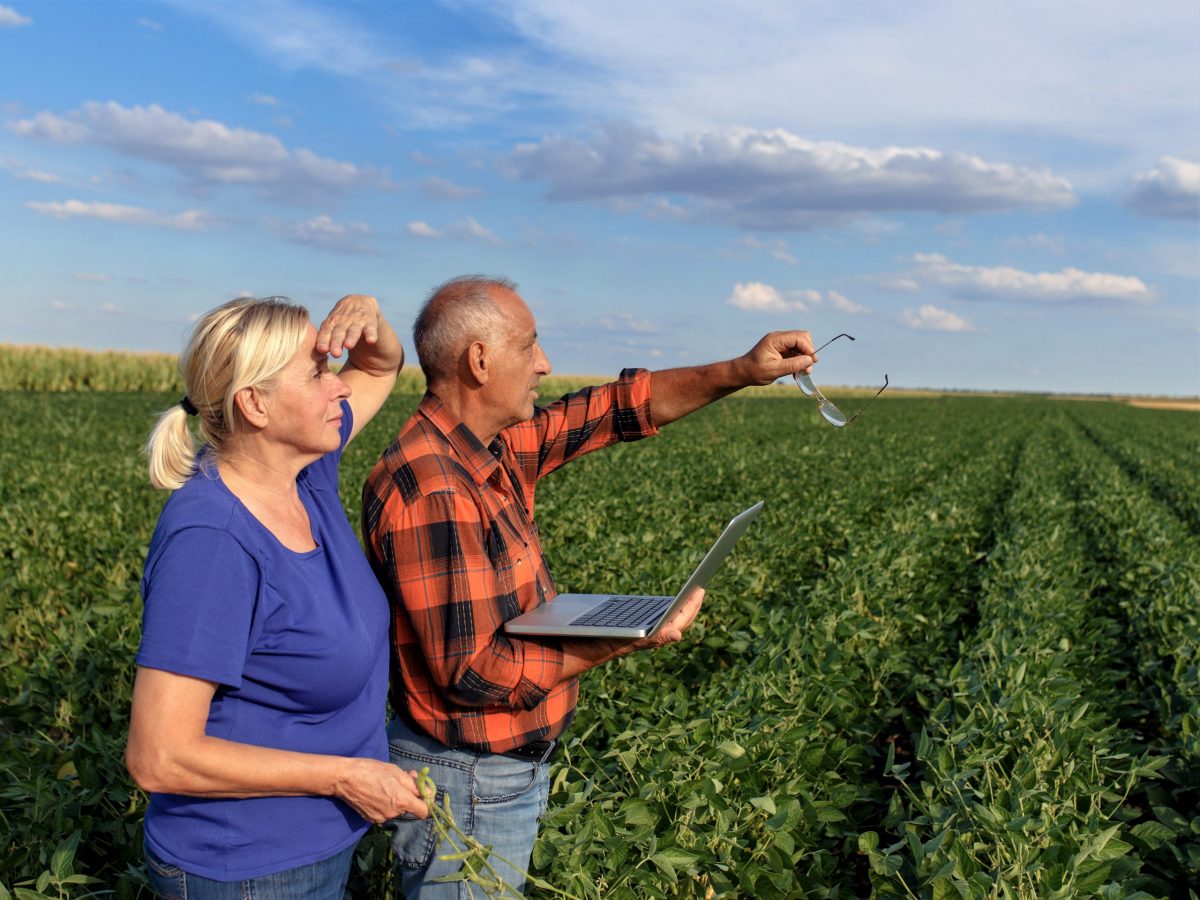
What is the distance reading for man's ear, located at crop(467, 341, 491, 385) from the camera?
2125 millimetres

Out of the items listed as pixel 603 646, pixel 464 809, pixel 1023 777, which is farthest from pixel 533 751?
pixel 1023 777

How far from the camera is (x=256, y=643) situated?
1745mm


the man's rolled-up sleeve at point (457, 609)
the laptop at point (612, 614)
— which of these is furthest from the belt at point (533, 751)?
the laptop at point (612, 614)

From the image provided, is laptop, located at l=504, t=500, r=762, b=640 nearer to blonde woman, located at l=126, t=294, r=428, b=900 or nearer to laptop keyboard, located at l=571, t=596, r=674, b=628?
laptop keyboard, located at l=571, t=596, r=674, b=628

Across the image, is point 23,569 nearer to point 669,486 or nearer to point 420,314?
point 420,314

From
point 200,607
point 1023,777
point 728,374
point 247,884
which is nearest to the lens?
point 200,607

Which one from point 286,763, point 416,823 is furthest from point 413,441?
point 416,823

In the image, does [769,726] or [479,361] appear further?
[769,726]

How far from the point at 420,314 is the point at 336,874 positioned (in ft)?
4.06

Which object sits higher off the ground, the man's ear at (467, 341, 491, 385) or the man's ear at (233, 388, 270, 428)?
the man's ear at (467, 341, 491, 385)

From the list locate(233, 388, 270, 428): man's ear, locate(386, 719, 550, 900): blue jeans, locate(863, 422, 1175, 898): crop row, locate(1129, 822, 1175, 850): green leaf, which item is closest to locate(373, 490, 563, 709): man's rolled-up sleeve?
locate(386, 719, 550, 900): blue jeans

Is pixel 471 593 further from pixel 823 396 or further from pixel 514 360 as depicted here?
pixel 823 396

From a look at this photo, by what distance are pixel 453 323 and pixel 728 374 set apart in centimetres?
94

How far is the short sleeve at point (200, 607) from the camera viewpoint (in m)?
1.61
